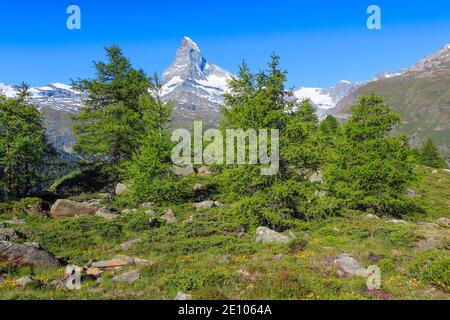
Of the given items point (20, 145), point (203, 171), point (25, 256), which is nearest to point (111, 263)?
point (25, 256)

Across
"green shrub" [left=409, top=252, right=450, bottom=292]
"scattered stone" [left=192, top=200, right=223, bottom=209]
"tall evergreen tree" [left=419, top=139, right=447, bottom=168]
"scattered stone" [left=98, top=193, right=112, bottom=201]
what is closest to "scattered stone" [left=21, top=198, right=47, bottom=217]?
"scattered stone" [left=98, top=193, right=112, bottom=201]

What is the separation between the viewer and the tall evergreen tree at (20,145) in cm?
3366

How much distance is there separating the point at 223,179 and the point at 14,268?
39.8 ft

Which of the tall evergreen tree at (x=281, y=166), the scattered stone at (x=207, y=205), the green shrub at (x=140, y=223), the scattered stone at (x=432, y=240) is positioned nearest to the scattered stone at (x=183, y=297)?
the tall evergreen tree at (x=281, y=166)

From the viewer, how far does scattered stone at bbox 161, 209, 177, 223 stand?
26.3 meters

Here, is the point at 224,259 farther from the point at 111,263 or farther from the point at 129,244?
the point at 129,244

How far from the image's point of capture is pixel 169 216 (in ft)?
88.9

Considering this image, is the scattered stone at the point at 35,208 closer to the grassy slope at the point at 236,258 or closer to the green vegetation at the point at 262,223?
the green vegetation at the point at 262,223

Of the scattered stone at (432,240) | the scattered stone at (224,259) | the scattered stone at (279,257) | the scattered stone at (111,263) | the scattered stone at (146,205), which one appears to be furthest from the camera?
the scattered stone at (146,205)

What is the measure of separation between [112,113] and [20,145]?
9.59 meters

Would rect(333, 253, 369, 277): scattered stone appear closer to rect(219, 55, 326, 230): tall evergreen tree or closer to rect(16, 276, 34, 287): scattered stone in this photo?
rect(219, 55, 326, 230): tall evergreen tree

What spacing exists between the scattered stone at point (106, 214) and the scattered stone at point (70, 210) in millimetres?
1308
